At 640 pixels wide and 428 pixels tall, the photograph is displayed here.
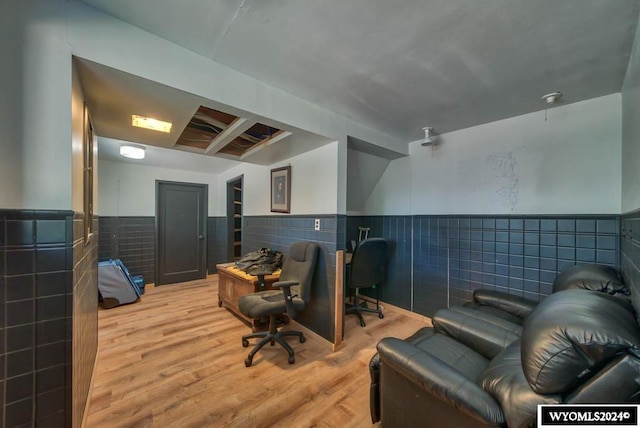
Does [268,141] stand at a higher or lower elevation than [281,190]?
higher

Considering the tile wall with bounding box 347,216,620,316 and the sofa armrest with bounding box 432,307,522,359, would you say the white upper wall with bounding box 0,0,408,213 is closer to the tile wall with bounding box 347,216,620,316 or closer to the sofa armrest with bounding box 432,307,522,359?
the sofa armrest with bounding box 432,307,522,359

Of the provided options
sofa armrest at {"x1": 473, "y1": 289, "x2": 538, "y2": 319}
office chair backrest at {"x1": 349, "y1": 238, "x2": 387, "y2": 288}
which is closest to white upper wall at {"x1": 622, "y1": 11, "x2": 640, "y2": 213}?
sofa armrest at {"x1": 473, "y1": 289, "x2": 538, "y2": 319}

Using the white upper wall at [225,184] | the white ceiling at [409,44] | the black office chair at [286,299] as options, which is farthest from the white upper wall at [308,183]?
the white ceiling at [409,44]

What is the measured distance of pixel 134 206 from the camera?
4.38m

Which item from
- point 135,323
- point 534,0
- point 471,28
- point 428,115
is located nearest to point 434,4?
point 471,28

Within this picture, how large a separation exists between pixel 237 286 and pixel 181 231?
2.56 metres

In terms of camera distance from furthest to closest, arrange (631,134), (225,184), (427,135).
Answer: (225,184) → (427,135) → (631,134)

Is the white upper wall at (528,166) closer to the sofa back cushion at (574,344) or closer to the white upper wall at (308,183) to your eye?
the white upper wall at (308,183)

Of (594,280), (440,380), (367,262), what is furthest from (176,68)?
(594,280)

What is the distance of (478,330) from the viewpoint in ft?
5.06

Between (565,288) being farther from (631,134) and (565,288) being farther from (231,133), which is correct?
(231,133)

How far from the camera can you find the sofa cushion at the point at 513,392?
0.77 metres

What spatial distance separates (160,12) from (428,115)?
2.25 metres

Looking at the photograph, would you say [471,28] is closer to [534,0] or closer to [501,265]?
[534,0]
